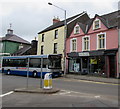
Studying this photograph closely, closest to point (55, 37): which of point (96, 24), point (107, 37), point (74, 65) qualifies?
point (74, 65)

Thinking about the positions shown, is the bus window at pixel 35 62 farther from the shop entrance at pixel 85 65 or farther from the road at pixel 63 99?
the road at pixel 63 99

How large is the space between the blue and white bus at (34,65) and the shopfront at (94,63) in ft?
14.2

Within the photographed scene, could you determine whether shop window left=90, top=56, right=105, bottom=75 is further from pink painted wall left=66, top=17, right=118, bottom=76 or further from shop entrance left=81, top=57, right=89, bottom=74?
pink painted wall left=66, top=17, right=118, bottom=76

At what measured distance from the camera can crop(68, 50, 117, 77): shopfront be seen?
20.8 meters

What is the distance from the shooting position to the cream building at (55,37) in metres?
28.8

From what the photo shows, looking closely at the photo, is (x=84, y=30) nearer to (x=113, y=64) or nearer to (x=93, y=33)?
(x=93, y=33)

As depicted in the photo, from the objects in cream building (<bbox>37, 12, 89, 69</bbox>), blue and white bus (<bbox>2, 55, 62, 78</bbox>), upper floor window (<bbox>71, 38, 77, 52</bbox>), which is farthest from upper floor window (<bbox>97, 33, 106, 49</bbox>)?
cream building (<bbox>37, 12, 89, 69</bbox>)

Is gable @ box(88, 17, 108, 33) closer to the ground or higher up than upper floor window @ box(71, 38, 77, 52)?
higher up

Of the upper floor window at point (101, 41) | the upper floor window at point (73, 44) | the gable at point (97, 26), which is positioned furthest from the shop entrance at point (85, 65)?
the gable at point (97, 26)

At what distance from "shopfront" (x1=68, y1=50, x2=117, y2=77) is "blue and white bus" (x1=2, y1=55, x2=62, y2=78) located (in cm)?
433

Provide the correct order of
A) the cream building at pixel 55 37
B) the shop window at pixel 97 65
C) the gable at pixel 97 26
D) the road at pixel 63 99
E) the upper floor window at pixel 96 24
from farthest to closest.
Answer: the cream building at pixel 55 37 < the upper floor window at pixel 96 24 < the gable at pixel 97 26 < the shop window at pixel 97 65 < the road at pixel 63 99

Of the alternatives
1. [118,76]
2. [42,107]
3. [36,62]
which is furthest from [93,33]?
[42,107]

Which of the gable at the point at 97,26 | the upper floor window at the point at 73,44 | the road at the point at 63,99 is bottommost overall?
the road at the point at 63,99

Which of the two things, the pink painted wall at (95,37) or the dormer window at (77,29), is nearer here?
the pink painted wall at (95,37)
